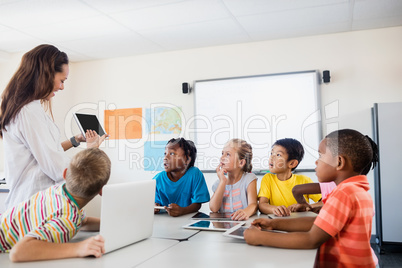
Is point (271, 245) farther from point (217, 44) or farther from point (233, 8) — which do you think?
point (217, 44)

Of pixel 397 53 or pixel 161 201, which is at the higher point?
pixel 397 53

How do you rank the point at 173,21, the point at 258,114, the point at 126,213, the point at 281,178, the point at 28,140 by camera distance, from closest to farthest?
1. the point at 126,213
2. the point at 28,140
3. the point at 281,178
4. the point at 173,21
5. the point at 258,114

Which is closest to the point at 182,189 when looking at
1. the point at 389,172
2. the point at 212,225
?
the point at 212,225

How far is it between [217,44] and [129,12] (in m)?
1.32

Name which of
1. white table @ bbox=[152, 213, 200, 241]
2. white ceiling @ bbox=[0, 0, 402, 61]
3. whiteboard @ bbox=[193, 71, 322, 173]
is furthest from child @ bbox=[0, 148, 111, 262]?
whiteboard @ bbox=[193, 71, 322, 173]

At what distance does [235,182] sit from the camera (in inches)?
86.9

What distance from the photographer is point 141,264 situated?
1050 millimetres

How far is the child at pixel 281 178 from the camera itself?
2.14 meters

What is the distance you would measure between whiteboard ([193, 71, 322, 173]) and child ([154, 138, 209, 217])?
1.70 m

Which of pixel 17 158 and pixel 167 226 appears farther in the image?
pixel 167 226

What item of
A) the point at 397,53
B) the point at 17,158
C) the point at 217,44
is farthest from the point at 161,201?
the point at 397,53

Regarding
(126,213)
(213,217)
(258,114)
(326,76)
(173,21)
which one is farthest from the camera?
(258,114)

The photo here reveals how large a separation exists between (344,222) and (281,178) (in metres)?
1.10

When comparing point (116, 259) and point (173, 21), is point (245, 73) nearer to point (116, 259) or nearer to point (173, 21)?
point (173, 21)
